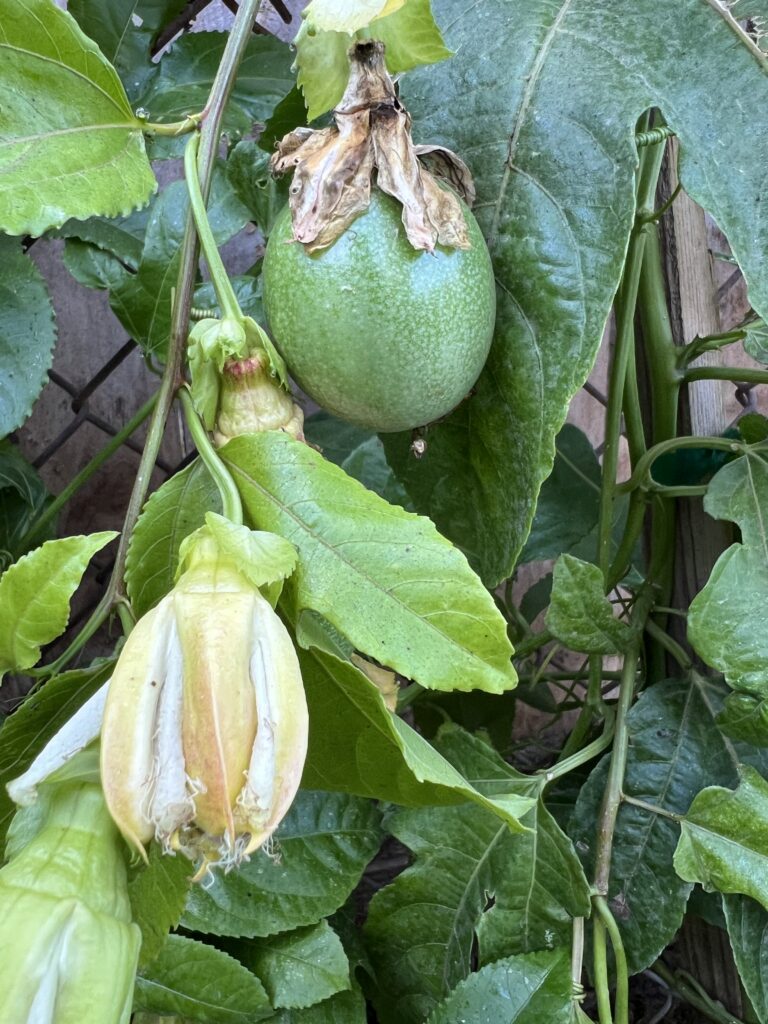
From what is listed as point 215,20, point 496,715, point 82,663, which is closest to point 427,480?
point 496,715

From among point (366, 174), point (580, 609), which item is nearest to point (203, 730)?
point (366, 174)

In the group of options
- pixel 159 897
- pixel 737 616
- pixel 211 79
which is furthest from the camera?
pixel 211 79

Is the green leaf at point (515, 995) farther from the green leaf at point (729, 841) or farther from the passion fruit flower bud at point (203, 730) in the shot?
the passion fruit flower bud at point (203, 730)

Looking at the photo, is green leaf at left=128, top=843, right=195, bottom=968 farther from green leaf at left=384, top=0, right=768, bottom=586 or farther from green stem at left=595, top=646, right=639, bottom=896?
green stem at left=595, top=646, right=639, bottom=896

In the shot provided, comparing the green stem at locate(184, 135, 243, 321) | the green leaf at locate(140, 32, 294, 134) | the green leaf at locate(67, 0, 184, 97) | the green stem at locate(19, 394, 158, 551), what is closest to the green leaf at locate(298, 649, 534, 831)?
the green stem at locate(184, 135, 243, 321)

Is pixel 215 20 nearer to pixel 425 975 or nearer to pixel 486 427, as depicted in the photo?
pixel 486 427

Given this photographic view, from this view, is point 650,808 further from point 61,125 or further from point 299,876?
point 61,125
